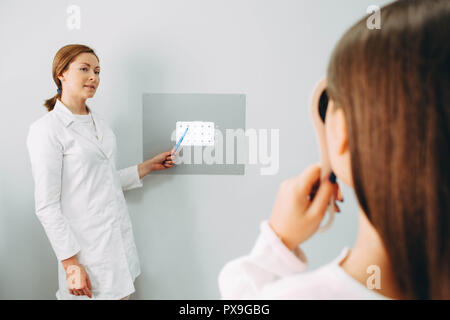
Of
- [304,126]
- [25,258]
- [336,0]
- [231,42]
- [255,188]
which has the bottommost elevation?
[25,258]

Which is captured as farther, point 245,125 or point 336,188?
point 245,125

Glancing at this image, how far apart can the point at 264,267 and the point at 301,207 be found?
15 cm

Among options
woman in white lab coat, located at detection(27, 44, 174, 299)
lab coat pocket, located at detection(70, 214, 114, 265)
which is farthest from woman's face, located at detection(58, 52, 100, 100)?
lab coat pocket, located at detection(70, 214, 114, 265)

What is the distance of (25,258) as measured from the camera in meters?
0.88

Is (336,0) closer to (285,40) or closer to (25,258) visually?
(285,40)

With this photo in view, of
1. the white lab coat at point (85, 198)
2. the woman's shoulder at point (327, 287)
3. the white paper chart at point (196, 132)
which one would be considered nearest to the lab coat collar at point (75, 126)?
the white lab coat at point (85, 198)

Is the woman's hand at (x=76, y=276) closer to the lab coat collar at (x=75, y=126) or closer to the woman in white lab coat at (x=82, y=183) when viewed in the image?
the woman in white lab coat at (x=82, y=183)

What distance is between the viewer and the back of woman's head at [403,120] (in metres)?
0.51

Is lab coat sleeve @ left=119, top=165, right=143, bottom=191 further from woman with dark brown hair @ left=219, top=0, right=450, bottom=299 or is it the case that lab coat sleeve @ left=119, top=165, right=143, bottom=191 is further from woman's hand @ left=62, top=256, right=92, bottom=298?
woman with dark brown hair @ left=219, top=0, right=450, bottom=299

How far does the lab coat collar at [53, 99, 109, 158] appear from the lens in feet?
2.53

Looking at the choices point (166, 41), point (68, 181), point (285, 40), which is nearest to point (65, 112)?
point (68, 181)

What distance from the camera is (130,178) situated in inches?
32.2

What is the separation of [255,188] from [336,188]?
0.22 meters

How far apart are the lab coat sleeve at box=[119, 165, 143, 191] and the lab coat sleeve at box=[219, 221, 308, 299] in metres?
0.36
